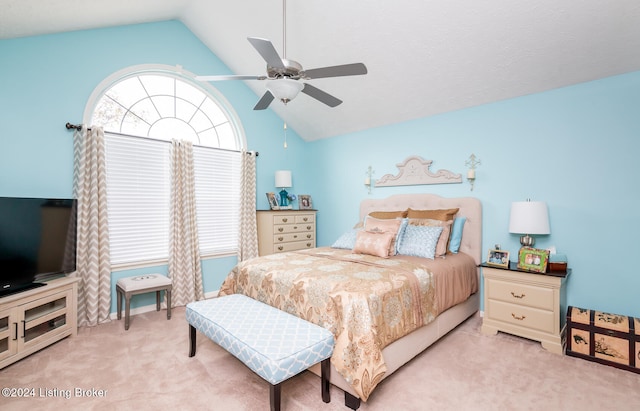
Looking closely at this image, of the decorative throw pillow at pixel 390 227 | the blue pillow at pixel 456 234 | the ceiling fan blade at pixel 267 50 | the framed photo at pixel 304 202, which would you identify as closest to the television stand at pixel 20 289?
the ceiling fan blade at pixel 267 50

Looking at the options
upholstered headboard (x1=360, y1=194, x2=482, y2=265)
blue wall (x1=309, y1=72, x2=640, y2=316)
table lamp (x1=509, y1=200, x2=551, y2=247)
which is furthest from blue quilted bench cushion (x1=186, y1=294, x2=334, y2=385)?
blue wall (x1=309, y1=72, x2=640, y2=316)

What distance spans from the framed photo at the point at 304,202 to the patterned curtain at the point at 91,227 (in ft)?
9.22

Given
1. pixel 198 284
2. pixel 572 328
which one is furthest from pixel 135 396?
pixel 572 328

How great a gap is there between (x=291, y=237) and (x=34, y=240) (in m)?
2.95

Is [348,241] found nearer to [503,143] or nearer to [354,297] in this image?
[354,297]

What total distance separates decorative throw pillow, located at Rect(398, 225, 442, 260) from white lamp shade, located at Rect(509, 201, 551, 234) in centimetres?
73

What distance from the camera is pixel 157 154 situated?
3.71 metres

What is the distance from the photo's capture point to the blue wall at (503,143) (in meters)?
2.63

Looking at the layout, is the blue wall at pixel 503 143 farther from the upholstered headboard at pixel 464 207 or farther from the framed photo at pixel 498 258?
the framed photo at pixel 498 258

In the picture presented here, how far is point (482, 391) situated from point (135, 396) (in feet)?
7.69

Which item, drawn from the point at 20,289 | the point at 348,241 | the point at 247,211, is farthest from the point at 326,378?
the point at 247,211

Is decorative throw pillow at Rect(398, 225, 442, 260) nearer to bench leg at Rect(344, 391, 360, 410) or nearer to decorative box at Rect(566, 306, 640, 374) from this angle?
decorative box at Rect(566, 306, 640, 374)

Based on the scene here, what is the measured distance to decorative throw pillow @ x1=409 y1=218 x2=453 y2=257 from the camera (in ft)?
10.2

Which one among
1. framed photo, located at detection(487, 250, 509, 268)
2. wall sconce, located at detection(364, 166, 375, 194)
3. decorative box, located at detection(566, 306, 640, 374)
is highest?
wall sconce, located at detection(364, 166, 375, 194)
